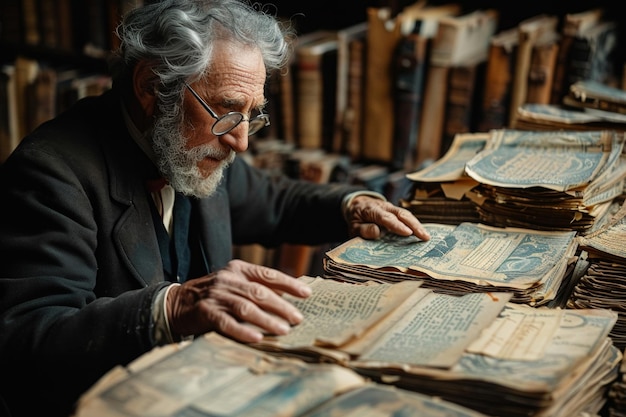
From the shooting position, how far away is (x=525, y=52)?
250 centimetres

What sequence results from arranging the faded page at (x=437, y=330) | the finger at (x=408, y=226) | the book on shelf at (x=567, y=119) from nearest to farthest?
the faded page at (x=437, y=330) < the finger at (x=408, y=226) < the book on shelf at (x=567, y=119)

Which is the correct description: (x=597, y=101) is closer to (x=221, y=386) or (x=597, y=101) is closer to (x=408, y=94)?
(x=408, y=94)

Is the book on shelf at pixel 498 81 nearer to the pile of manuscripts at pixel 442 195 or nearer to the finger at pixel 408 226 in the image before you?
the pile of manuscripts at pixel 442 195

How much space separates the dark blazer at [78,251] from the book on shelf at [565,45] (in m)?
1.02

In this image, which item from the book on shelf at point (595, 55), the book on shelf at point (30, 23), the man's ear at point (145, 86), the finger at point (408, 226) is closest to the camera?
the finger at point (408, 226)

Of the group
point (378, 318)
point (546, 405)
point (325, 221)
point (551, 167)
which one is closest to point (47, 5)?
point (325, 221)

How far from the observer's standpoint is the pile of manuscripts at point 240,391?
89 centimetres

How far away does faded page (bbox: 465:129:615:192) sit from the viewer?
168 cm

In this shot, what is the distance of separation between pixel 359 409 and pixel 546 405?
0.85ft

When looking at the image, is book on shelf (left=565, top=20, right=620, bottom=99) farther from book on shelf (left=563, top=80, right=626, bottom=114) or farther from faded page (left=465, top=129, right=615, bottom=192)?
faded page (left=465, top=129, right=615, bottom=192)

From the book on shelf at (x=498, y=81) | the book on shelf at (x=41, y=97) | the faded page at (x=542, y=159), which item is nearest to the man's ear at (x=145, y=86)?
the faded page at (x=542, y=159)

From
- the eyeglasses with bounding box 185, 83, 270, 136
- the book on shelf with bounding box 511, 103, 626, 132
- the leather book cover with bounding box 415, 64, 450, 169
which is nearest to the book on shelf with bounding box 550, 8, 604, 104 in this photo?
the book on shelf with bounding box 511, 103, 626, 132

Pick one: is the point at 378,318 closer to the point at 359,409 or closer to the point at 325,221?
the point at 359,409

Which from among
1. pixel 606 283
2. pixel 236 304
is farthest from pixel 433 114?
pixel 236 304
